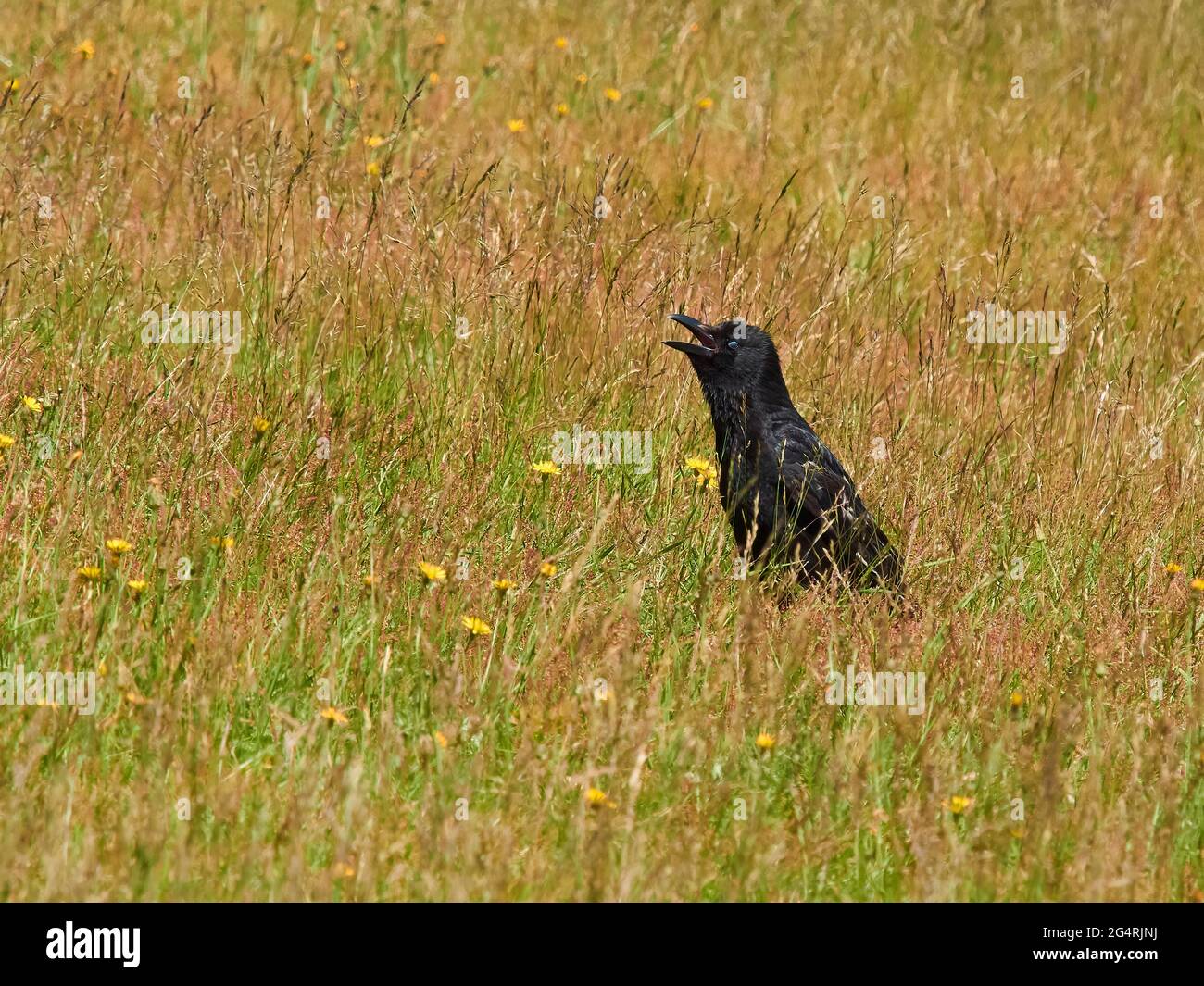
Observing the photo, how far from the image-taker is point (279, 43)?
7953mm

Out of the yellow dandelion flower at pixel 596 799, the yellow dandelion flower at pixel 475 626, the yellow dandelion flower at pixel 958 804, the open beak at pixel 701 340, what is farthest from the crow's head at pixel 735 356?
the yellow dandelion flower at pixel 596 799

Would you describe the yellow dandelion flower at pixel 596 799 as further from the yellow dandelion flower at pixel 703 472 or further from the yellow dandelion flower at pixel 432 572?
the yellow dandelion flower at pixel 703 472

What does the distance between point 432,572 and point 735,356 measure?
6.28ft

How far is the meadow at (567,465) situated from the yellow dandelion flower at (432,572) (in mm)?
38

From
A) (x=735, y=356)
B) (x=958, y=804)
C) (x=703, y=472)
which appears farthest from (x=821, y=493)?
(x=958, y=804)

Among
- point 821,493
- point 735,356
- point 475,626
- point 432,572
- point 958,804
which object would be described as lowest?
point 958,804

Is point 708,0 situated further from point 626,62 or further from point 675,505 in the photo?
point 675,505

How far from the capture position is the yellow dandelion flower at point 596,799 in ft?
10.9

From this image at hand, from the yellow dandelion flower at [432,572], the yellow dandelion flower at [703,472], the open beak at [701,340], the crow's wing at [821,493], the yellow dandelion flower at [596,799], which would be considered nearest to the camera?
the yellow dandelion flower at [596,799]

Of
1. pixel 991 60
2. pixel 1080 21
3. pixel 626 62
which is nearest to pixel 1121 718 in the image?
pixel 626 62

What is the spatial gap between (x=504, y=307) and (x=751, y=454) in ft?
3.70

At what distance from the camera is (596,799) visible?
131 inches

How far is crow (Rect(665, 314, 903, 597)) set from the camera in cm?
511

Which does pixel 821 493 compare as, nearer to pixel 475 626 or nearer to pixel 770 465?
pixel 770 465
